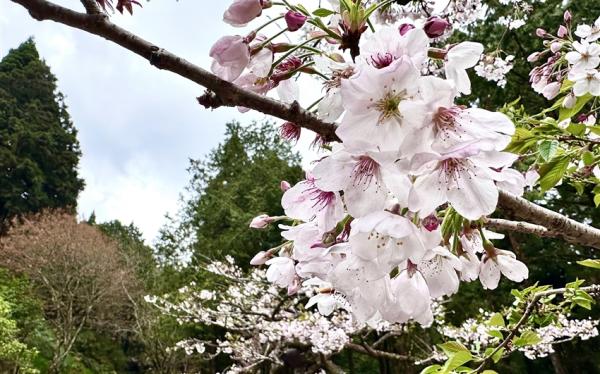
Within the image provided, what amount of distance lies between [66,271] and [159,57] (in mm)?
13041

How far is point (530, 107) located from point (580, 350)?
582 cm

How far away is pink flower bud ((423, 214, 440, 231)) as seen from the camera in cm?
57

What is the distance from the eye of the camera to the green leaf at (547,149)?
98 cm

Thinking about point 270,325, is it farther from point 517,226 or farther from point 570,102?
point 517,226

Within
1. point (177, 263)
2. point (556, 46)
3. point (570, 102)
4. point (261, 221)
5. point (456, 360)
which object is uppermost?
point (177, 263)

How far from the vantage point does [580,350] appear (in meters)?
10.2

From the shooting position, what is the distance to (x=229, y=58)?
583 millimetres

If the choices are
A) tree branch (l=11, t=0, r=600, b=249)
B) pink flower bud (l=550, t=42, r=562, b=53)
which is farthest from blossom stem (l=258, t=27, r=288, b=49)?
pink flower bud (l=550, t=42, r=562, b=53)

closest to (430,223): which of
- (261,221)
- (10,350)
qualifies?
(261,221)

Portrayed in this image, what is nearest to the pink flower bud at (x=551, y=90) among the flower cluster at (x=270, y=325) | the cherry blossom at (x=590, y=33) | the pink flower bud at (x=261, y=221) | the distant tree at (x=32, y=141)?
the cherry blossom at (x=590, y=33)

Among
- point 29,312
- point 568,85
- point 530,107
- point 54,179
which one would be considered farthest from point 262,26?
point 54,179

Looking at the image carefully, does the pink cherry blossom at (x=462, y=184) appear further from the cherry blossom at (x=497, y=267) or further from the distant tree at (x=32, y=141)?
the distant tree at (x=32, y=141)

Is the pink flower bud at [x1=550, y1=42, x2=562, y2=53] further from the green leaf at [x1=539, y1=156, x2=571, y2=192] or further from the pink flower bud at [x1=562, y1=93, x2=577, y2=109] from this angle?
the green leaf at [x1=539, y1=156, x2=571, y2=192]

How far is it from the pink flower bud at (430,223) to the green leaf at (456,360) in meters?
0.45
